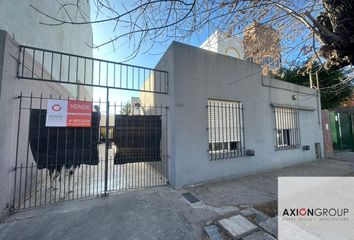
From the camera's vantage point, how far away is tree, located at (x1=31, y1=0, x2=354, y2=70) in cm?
222

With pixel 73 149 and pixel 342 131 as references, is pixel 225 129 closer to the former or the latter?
pixel 73 149

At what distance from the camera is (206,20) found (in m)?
3.05

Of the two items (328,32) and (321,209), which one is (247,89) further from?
(321,209)

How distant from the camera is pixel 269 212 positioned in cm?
308

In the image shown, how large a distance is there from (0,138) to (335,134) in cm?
1383

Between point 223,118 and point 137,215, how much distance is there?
145 inches

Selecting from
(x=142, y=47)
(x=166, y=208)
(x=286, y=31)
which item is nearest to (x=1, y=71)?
(x=142, y=47)

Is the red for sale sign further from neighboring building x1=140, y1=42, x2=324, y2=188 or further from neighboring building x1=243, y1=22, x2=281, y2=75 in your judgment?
neighboring building x1=243, y1=22, x2=281, y2=75

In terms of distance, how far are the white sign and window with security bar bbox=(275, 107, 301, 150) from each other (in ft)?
22.8

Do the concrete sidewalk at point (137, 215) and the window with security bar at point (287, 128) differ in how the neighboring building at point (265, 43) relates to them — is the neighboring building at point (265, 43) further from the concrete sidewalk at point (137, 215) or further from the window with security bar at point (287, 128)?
the concrete sidewalk at point (137, 215)

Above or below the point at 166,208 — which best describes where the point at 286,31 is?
above

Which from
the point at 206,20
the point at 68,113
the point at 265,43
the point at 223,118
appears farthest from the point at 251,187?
the point at 68,113

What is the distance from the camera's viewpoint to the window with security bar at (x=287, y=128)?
6703 millimetres

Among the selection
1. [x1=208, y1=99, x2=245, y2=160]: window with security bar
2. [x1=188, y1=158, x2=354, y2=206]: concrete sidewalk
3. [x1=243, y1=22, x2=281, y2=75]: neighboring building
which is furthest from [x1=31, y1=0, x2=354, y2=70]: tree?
[x1=188, y1=158, x2=354, y2=206]: concrete sidewalk
